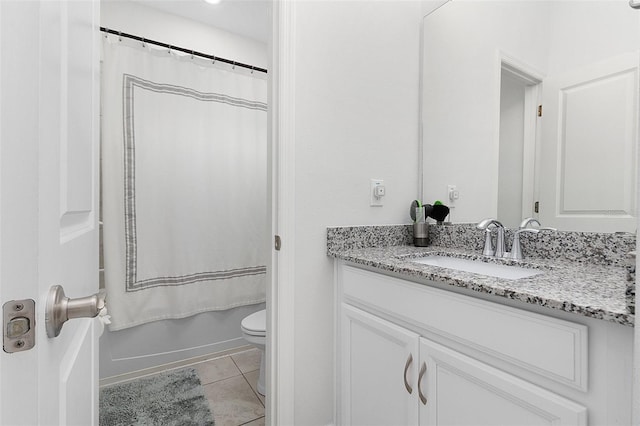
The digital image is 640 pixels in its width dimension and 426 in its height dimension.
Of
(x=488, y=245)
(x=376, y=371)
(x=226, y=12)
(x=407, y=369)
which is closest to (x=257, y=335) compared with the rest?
(x=376, y=371)

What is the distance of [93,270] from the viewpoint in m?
0.73

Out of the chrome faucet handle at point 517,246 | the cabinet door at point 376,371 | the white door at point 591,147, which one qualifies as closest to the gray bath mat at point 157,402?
the cabinet door at point 376,371

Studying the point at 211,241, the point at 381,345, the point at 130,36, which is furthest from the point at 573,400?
the point at 130,36

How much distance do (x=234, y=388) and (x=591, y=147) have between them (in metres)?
2.04

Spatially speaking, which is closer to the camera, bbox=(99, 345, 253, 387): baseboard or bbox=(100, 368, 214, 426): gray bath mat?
bbox=(100, 368, 214, 426): gray bath mat

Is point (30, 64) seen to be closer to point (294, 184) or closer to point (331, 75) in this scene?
point (294, 184)

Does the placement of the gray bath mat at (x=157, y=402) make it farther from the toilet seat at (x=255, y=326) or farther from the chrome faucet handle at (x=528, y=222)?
the chrome faucet handle at (x=528, y=222)

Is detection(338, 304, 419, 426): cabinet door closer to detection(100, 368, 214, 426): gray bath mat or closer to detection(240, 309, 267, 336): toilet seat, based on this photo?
detection(240, 309, 267, 336): toilet seat

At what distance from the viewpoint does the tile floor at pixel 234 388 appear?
160cm

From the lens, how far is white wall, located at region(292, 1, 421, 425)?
1.28 metres

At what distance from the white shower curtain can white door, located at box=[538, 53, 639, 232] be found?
4.83ft

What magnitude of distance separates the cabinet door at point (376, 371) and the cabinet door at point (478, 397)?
0.05 meters

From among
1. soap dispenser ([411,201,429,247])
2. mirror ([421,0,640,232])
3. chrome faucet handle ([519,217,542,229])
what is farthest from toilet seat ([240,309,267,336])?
chrome faucet handle ([519,217,542,229])

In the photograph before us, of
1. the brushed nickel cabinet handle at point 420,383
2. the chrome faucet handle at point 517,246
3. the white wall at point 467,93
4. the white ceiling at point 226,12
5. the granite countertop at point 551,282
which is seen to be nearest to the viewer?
the granite countertop at point 551,282
